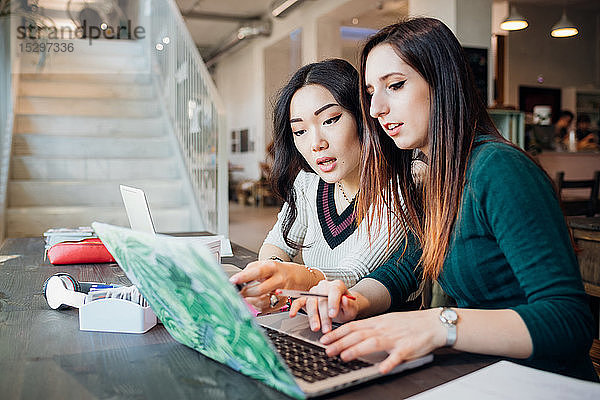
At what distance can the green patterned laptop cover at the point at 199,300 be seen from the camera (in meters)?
0.64

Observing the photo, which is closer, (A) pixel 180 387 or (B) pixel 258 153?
(A) pixel 180 387

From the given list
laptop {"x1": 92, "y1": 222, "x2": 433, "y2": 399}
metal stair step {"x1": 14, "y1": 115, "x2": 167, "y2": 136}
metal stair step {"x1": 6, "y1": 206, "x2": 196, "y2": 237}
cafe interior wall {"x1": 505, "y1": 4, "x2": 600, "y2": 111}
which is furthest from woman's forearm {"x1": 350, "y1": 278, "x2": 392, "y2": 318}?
cafe interior wall {"x1": 505, "y1": 4, "x2": 600, "y2": 111}

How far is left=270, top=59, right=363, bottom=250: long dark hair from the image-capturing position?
1.41 metres

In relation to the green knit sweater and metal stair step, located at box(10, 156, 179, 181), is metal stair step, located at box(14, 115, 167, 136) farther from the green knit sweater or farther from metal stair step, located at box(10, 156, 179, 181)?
the green knit sweater

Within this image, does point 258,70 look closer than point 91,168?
No

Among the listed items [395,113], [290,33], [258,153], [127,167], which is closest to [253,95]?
[258,153]

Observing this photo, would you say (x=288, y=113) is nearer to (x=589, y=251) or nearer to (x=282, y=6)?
(x=589, y=251)

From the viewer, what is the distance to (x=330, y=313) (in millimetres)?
974

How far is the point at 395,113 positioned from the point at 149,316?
59 centimetres

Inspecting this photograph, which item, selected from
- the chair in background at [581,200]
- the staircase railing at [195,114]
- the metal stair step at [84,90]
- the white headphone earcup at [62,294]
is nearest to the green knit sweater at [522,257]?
the white headphone earcup at [62,294]

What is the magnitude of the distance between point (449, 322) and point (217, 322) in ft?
1.18

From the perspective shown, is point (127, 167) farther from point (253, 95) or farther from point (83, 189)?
point (253, 95)

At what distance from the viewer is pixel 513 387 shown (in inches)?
28.4

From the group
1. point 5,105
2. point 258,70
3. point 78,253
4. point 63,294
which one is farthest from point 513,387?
point 258,70
